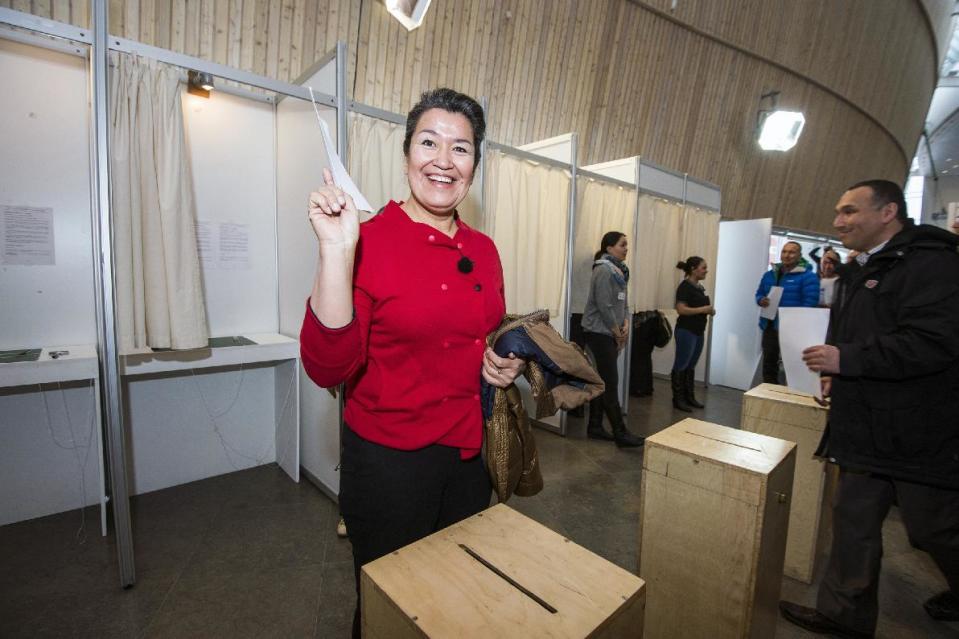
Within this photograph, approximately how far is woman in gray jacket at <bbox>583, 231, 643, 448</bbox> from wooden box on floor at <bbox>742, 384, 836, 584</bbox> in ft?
5.13

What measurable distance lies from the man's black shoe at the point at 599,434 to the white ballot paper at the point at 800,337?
2102 millimetres

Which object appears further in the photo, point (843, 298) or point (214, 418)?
point (214, 418)

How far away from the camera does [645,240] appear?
5.20m

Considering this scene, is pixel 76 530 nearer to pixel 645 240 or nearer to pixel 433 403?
pixel 433 403

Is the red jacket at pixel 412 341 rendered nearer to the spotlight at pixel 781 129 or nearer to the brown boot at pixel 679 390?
the brown boot at pixel 679 390

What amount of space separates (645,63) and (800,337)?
5276mm

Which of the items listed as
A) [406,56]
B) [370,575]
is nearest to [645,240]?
[406,56]

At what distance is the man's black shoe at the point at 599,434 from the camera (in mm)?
4303

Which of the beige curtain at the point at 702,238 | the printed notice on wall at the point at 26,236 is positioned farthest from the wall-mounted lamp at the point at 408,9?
the beige curtain at the point at 702,238

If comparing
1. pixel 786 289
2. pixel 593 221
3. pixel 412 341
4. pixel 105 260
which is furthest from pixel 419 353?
pixel 786 289

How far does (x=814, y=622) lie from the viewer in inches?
78.2

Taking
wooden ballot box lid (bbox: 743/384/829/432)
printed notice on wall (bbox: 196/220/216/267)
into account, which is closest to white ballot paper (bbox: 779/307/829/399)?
wooden ballot box lid (bbox: 743/384/829/432)

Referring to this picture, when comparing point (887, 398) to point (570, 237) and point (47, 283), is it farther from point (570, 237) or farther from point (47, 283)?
point (47, 283)

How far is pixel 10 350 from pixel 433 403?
291 centimetres
